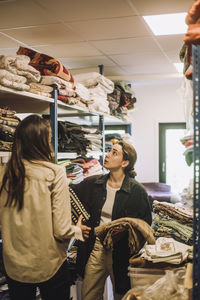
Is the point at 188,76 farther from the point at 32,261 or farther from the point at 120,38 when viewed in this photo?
the point at 120,38

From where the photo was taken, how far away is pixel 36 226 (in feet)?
6.45

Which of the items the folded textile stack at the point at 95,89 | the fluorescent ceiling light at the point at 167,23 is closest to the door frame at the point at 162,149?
the folded textile stack at the point at 95,89

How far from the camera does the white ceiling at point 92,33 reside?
2.84 meters

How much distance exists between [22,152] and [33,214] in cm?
35

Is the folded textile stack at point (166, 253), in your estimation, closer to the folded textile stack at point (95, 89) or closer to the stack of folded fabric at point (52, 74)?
the stack of folded fabric at point (52, 74)

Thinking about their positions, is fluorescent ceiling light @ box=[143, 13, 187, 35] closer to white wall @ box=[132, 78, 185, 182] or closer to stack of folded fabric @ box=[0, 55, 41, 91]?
stack of folded fabric @ box=[0, 55, 41, 91]

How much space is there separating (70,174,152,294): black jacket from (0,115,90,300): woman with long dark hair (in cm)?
78

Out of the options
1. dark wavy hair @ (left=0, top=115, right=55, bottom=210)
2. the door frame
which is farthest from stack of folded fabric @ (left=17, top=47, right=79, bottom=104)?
the door frame

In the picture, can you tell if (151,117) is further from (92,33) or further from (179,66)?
(92,33)

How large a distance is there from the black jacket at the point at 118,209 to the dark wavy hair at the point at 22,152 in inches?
39.4

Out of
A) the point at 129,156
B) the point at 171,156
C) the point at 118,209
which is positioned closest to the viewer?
the point at 118,209

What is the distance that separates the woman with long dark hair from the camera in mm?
1963

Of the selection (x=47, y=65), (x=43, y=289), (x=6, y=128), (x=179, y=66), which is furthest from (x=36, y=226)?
(x=179, y=66)

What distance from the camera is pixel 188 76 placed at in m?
1.62
